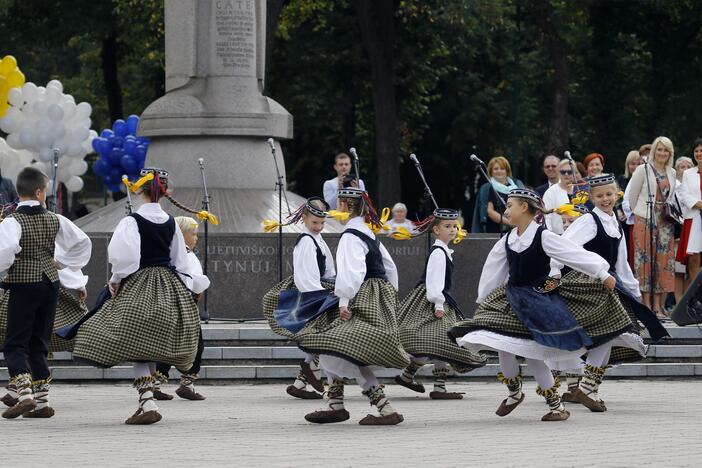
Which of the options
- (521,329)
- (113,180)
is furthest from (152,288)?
(113,180)

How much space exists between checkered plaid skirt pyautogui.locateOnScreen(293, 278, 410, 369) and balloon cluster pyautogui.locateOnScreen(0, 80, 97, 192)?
18.6 m

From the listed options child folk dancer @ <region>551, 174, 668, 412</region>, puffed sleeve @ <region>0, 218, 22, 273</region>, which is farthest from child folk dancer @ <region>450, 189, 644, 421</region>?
puffed sleeve @ <region>0, 218, 22, 273</region>

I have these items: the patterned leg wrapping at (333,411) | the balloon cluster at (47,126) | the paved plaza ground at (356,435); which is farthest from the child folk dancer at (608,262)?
the balloon cluster at (47,126)

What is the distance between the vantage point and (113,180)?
30.8m

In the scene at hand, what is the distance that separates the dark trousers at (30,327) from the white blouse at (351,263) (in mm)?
2263

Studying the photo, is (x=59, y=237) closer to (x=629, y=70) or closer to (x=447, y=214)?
(x=447, y=214)

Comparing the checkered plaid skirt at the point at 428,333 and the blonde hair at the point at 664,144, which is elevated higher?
the blonde hair at the point at 664,144

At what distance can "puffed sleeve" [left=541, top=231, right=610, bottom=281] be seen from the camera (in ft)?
39.0

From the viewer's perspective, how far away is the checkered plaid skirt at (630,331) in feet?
41.1

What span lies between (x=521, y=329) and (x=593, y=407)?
1.20 m

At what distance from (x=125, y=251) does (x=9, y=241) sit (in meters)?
0.94

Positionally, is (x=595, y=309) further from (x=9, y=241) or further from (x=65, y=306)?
(x=65, y=306)

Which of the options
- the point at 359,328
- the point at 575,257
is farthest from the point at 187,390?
the point at 575,257

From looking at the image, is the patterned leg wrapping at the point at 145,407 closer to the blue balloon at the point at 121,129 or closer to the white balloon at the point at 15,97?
the blue balloon at the point at 121,129
